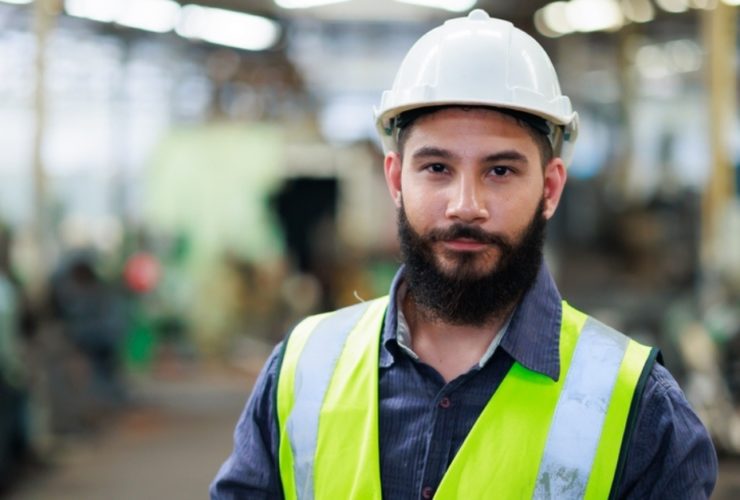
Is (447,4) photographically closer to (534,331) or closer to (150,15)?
(150,15)

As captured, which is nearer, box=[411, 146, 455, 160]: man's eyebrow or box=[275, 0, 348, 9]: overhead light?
box=[411, 146, 455, 160]: man's eyebrow

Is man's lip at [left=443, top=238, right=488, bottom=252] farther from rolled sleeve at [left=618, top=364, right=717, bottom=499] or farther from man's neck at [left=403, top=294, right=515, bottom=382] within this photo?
rolled sleeve at [left=618, top=364, right=717, bottom=499]

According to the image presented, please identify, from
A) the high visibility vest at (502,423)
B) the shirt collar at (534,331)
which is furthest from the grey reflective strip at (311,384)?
the shirt collar at (534,331)

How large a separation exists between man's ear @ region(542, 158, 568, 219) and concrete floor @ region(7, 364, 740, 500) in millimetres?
4525

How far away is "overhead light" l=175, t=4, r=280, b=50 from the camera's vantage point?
37.0ft

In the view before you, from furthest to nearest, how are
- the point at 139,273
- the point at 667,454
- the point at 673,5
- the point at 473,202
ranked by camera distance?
1. the point at 673,5
2. the point at 139,273
3. the point at 473,202
4. the point at 667,454

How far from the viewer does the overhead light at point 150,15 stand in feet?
35.1

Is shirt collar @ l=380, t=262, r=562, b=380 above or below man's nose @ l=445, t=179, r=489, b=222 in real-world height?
below

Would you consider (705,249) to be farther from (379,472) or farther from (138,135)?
(138,135)

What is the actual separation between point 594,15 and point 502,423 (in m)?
11.0

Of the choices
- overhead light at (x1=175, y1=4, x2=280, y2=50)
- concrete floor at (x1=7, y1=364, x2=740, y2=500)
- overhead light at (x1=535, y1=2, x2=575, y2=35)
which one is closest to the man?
concrete floor at (x1=7, y1=364, x2=740, y2=500)

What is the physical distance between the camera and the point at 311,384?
1.88 meters

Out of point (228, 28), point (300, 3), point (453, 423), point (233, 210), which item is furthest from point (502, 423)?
point (228, 28)

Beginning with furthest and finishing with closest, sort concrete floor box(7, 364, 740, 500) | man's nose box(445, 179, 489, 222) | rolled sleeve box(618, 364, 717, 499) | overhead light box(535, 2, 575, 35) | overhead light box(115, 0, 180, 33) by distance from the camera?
1. overhead light box(535, 2, 575, 35)
2. overhead light box(115, 0, 180, 33)
3. concrete floor box(7, 364, 740, 500)
4. man's nose box(445, 179, 489, 222)
5. rolled sleeve box(618, 364, 717, 499)
